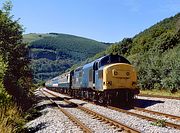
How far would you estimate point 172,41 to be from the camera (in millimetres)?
59469

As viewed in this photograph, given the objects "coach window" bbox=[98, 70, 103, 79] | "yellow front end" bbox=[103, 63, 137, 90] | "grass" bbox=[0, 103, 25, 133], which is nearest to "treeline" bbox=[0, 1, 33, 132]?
"coach window" bbox=[98, 70, 103, 79]

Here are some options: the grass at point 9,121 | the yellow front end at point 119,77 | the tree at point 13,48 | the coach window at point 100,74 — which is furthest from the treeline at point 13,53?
the grass at point 9,121

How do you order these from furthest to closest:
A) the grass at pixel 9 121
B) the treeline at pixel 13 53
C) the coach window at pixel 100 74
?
the treeline at pixel 13 53 → the coach window at pixel 100 74 → the grass at pixel 9 121

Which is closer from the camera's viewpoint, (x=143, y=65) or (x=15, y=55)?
(x=15, y=55)

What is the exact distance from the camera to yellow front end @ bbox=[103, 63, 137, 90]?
2259 cm

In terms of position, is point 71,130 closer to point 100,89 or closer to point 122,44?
point 100,89

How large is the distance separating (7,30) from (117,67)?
14770 millimetres

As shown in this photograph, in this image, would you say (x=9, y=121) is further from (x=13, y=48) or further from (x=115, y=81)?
(x=13, y=48)

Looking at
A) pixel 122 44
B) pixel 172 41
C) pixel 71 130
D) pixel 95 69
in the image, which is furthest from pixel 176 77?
pixel 122 44

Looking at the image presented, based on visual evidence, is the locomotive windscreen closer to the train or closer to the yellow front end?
the train

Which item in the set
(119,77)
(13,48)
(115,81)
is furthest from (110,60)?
(13,48)

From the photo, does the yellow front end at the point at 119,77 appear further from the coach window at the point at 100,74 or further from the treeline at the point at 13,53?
the treeline at the point at 13,53

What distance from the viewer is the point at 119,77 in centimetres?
2297

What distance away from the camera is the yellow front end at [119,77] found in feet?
74.1
